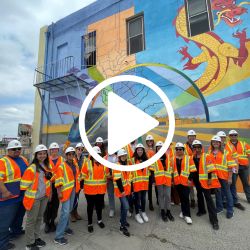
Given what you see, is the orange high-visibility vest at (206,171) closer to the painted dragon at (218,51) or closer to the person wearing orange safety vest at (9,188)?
the painted dragon at (218,51)

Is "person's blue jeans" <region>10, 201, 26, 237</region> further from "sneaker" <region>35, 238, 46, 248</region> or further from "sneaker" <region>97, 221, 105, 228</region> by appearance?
"sneaker" <region>97, 221, 105, 228</region>

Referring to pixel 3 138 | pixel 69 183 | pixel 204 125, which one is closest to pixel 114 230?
pixel 69 183

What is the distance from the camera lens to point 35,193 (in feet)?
11.1

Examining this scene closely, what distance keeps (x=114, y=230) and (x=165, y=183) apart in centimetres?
149

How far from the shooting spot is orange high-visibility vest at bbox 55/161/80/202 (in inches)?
143

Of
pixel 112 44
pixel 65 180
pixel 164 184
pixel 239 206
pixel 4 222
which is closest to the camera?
pixel 4 222

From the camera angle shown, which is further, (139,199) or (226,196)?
(139,199)

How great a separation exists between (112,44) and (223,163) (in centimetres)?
715

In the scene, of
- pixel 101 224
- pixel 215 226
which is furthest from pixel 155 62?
pixel 101 224

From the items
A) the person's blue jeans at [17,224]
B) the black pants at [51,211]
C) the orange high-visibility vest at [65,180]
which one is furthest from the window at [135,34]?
the person's blue jeans at [17,224]

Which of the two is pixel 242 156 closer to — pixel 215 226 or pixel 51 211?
pixel 215 226

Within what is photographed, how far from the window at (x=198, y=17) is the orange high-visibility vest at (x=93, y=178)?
20.2 feet

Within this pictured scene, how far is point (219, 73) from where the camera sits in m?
6.56

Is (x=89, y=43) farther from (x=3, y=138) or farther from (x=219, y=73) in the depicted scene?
(x=3, y=138)
